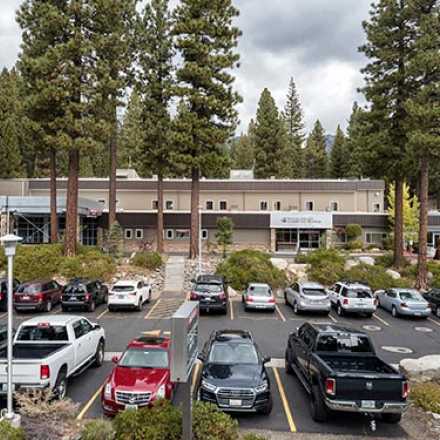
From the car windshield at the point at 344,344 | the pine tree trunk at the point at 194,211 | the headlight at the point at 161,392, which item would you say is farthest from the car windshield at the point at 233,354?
the pine tree trunk at the point at 194,211

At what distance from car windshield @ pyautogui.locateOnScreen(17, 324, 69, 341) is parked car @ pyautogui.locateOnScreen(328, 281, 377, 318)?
14.7 m

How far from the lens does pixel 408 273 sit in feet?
94.7

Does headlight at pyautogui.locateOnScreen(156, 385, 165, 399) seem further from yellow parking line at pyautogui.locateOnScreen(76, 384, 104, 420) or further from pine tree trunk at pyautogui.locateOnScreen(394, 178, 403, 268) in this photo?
pine tree trunk at pyautogui.locateOnScreen(394, 178, 403, 268)

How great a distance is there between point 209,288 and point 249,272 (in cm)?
711

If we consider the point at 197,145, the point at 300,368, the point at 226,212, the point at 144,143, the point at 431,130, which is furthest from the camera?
the point at 226,212

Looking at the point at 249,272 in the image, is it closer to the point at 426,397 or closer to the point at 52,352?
the point at 426,397

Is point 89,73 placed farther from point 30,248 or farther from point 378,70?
point 378,70

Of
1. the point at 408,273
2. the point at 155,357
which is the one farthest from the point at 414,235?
the point at 155,357

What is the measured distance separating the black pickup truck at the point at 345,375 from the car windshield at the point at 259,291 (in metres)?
9.73

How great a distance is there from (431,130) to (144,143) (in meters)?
21.1

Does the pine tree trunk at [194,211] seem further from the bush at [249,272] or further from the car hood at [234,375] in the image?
the car hood at [234,375]

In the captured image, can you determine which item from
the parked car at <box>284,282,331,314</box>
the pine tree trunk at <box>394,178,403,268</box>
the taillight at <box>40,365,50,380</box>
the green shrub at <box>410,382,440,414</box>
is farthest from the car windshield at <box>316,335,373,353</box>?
the pine tree trunk at <box>394,178,403,268</box>

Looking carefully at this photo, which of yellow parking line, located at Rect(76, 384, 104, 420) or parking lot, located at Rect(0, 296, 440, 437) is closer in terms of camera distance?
parking lot, located at Rect(0, 296, 440, 437)

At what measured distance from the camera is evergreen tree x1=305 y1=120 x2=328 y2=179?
242ft
